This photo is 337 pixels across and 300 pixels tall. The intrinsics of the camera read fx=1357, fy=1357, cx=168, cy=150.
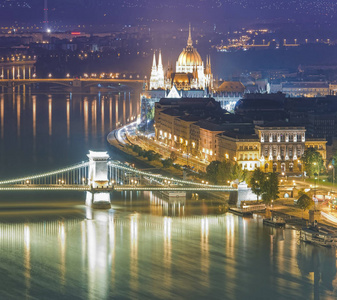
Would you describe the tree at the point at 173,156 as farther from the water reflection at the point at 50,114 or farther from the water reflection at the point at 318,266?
the water reflection at the point at 318,266

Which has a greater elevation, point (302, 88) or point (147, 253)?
point (302, 88)

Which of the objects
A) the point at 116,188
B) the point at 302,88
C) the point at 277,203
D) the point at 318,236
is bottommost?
the point at 318,236

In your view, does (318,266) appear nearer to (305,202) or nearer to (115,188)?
(305,202)

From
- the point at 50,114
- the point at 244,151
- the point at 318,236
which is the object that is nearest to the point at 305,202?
the point at 318,236

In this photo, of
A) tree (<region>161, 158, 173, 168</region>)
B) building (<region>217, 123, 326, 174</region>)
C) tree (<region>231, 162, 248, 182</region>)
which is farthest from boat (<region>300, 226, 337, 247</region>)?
tree (<region>161, 158, 173, 168</region>)

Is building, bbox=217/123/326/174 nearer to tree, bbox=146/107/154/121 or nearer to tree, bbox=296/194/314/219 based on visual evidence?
tree, bbox=296/194/314/219

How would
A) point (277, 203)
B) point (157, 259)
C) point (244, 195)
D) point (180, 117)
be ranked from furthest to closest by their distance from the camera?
point (180, 117) < point (244, 195) < point (277, 203) < point (157, 259)

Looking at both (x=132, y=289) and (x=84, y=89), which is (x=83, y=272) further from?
(x=84, y=89)
